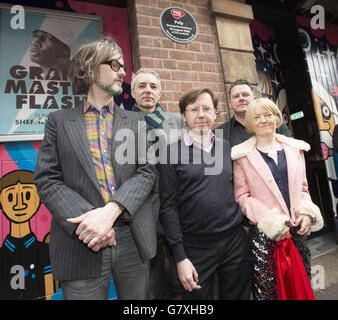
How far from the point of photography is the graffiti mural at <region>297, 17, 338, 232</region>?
3584mm

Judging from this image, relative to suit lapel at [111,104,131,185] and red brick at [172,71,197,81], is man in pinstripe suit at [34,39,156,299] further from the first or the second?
red brick at [172,71,197,81]

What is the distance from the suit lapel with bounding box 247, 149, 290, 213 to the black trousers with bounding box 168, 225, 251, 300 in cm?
34

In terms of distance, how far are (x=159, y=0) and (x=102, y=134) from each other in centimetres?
199

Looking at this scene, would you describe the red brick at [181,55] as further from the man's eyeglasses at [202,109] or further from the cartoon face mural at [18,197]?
the cartoon face mural at [18,197]

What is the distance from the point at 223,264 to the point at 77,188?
102 centimetres

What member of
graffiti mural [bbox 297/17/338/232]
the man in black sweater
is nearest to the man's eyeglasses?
the man in black sweater

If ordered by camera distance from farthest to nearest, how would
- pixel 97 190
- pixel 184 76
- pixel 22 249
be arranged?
1. pixel 184 76
2. pixel 22 249
3. pixel 97 190

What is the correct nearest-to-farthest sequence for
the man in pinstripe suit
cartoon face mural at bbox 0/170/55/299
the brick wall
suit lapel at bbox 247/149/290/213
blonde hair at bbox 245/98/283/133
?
the man in pinstripe suit
suit lapel at bbox 247/149/290/213
blonde hair at bbox 245/98/283/133
cartoon face mural at bbox 0/170/55/299
the brick wall

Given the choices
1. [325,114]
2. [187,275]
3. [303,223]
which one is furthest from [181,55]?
[325,114]

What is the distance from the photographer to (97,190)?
122cm

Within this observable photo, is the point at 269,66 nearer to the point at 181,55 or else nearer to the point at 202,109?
the point at 181,55

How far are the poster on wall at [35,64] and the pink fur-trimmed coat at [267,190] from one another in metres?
1.87
